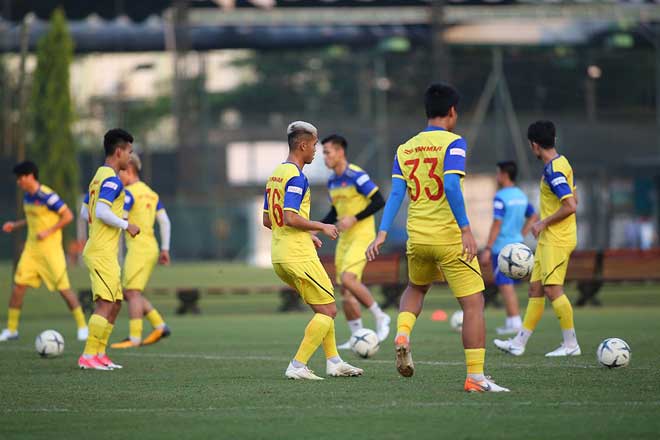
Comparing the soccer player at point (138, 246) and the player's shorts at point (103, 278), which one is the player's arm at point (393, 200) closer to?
the player's shorts at point (103, 278)

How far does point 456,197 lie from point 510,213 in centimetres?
760

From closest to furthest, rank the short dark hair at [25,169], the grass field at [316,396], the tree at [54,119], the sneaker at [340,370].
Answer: the grass field at [316,396] → the sneaker at [340,370] → the short dark hair at [25,169] → the tree at [54,119]

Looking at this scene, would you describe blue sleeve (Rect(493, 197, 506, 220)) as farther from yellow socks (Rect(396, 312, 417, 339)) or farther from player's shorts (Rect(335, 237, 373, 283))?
yellow socks (Rect(396, 312, 417, 339))

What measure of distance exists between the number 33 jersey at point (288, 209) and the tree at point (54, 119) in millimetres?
38192

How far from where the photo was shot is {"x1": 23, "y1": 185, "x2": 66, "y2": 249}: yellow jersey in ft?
52.5

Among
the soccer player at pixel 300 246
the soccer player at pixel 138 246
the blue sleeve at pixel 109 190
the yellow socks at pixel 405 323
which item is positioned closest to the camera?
the yellow socks at pixel 405 323

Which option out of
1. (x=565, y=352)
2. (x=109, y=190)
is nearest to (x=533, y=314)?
(x=565, y=352)

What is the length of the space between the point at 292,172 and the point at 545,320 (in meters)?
10.5

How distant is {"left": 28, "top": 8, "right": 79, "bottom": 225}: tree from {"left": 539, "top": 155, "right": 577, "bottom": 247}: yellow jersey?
3698 centimetres

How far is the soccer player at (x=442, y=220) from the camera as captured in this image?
921 cm

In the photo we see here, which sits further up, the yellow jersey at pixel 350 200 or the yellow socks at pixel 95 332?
the yellow jersey at pixel 350 200

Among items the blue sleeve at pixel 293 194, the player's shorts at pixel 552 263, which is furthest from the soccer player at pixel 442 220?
the player's shorts at pixel 552 263

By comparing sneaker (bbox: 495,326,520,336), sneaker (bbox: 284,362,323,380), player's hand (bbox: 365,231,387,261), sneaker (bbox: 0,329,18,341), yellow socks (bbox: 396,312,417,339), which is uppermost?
player's hand (bbox: 365,231,387,261)

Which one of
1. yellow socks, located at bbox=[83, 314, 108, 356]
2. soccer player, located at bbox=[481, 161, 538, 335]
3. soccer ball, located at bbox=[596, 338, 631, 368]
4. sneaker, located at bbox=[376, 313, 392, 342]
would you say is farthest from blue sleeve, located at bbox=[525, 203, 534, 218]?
yellow socks, located at bbox=[83, 314, 108, 356]
